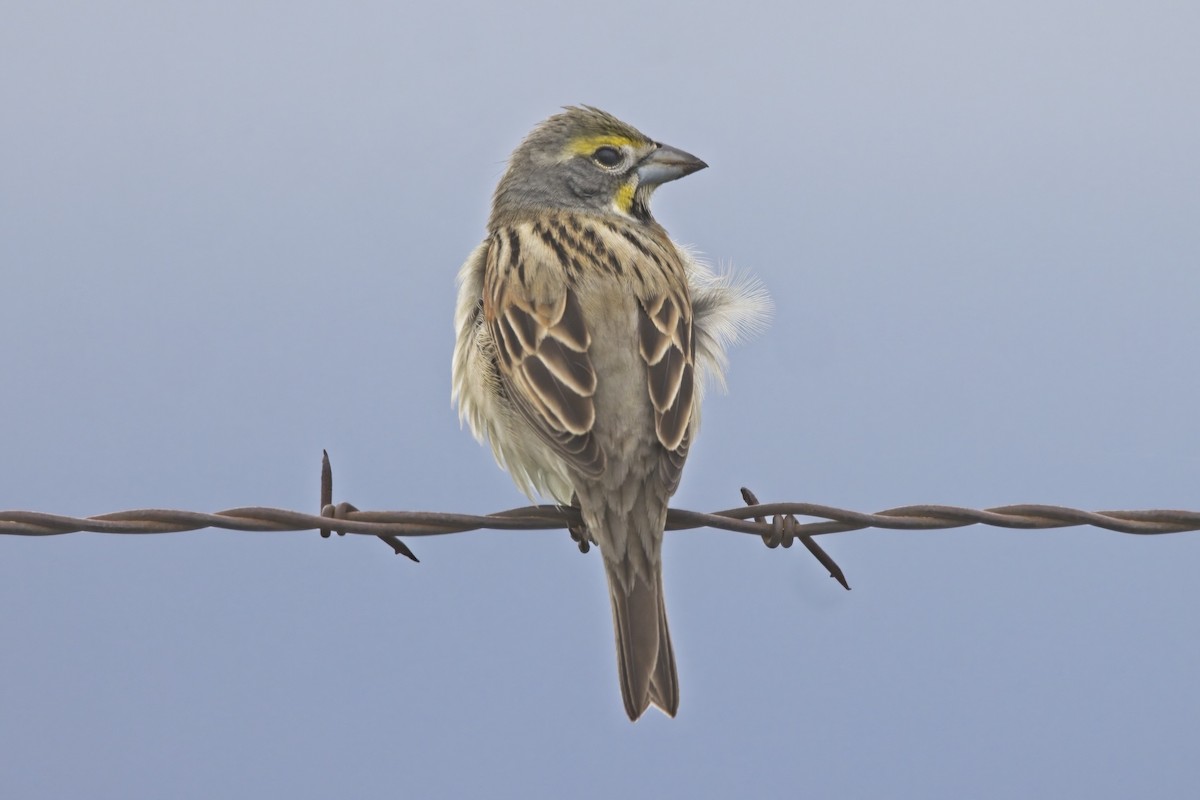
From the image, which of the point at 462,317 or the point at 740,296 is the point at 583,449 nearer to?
the point at 462,317

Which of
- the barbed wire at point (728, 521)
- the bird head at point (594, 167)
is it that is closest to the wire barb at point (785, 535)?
the barbed wire at point (728, 521)

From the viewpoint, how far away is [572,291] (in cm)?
564

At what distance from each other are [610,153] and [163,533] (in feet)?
12.4

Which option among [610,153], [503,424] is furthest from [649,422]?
[610,153]

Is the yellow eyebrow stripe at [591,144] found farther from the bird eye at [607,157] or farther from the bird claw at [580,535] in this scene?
the bird claw at [580,535]

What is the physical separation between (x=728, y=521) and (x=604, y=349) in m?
1.14

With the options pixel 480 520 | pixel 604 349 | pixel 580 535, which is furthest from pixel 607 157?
pixel 480 520

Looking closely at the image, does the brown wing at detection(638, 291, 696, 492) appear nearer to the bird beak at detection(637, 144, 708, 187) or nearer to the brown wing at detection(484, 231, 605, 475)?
the brown wing at detection(484, 231, 605, 475)

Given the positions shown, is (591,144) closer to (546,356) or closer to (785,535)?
(546,356)

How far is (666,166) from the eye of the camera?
716 cm

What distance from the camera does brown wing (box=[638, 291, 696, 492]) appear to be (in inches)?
201

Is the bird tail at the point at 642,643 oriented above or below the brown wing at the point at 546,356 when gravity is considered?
below

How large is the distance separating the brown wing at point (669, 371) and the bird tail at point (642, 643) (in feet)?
1.36

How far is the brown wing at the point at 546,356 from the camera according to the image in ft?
16.6
